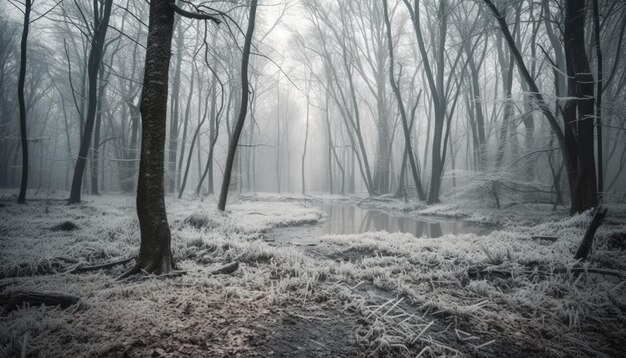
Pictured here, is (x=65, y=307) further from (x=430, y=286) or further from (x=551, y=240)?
(x=551, y=240)

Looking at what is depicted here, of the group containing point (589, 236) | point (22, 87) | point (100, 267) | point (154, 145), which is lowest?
point (100, 267)

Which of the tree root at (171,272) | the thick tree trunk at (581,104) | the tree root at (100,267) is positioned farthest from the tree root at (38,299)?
the thick tree trunk at (581,104)

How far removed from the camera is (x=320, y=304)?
2.83m

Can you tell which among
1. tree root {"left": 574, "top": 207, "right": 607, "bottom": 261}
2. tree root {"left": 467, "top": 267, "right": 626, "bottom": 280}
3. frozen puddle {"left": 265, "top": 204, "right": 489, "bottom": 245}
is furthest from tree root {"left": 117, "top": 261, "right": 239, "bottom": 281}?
tree root {"left": 574, "top": 207, "right": 607, "bottom": 261}

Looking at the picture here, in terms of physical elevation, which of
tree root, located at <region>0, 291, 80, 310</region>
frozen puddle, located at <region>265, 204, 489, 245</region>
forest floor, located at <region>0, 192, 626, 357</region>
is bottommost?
frozen puddle, located at <region>265, 204, 489, 245</region>

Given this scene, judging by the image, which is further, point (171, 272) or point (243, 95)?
point (243, 95)

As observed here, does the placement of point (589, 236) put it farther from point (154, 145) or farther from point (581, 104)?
point (154, 145)

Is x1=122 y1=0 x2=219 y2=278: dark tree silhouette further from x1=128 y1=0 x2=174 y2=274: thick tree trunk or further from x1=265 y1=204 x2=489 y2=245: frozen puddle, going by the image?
x1=265 y1=204 x2=489 y2=245: frozen puddle

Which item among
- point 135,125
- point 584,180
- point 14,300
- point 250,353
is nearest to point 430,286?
point 250,353

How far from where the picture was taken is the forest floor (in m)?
2.04

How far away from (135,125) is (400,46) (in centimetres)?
2008

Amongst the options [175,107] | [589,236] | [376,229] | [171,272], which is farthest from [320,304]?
[175,107]

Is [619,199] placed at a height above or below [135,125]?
below

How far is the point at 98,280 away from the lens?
121 inches
